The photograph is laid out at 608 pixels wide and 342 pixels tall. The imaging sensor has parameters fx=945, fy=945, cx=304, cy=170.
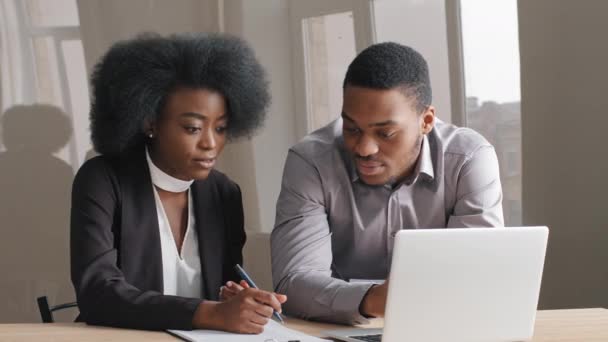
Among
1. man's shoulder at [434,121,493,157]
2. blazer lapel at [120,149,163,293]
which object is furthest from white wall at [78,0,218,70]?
man's shoulder at [434,121,493,157]

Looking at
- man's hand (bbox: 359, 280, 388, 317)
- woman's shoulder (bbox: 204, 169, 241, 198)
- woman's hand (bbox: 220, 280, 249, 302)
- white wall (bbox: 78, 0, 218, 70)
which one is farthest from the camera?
white wall (bbox: 78, 0, 218, 70)

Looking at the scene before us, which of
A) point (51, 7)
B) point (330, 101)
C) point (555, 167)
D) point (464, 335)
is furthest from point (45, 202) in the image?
point (464, 335)

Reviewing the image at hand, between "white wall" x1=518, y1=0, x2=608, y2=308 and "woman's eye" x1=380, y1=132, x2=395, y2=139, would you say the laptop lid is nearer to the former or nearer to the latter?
"woman's eye" x1=380, y1=132, x2=395, y2=139

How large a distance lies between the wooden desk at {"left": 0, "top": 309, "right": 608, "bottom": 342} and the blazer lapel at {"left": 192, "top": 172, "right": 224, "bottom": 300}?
400mm

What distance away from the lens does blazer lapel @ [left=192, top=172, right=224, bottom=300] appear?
2414 millimetres

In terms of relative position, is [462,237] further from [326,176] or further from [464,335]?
[326,176]

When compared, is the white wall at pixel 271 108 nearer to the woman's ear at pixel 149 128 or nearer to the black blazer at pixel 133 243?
the black blazer at pixel 133 243

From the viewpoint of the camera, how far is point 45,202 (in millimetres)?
3643

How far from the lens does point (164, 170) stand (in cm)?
238

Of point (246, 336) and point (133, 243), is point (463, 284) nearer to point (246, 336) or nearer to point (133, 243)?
point (246, 336)

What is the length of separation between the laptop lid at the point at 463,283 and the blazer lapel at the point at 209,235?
0.84 meters

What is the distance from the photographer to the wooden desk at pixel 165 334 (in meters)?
1.82

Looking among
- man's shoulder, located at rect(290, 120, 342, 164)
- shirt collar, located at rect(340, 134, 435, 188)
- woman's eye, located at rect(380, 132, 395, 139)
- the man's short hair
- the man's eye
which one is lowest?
shirt collar, located at rect(340, 134, 435, 188)

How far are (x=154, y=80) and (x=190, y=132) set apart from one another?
0.58ft
